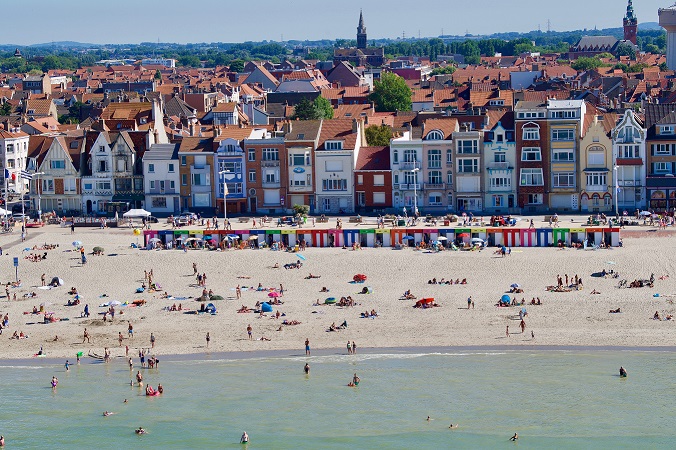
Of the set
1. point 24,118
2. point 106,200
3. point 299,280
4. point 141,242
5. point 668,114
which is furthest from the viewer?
point 24,118

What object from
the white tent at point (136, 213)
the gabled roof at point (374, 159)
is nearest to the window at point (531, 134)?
the gabled roof at point (374, 159)

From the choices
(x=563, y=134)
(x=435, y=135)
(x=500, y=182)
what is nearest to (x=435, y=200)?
(x=435, y=135)

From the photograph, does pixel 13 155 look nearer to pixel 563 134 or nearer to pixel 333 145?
pixel 333 145

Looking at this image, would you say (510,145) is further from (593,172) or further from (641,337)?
(641,337)

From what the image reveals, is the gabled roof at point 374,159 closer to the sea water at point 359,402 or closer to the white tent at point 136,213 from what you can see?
the white tent at point 136,213

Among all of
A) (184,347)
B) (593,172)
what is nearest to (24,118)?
(593,172)

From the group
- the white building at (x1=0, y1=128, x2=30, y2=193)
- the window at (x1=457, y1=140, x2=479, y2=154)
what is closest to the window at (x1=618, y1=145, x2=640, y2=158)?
the window at (x1=457, y1=140, x2=479, y2=154)
